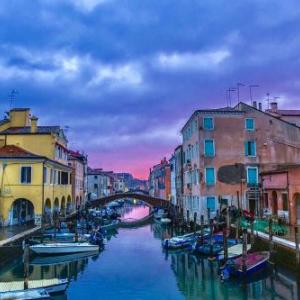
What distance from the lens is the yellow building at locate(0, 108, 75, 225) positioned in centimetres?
3725

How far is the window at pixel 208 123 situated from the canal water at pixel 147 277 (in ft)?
42.8

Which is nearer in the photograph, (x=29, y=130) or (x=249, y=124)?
(x=249, y=124)

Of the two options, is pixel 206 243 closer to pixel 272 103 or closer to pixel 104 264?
pixel 104 264

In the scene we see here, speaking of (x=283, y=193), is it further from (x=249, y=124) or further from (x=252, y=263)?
(x=252, y=263)

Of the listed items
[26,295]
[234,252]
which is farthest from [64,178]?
[26,295]

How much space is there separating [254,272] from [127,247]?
1624 cm

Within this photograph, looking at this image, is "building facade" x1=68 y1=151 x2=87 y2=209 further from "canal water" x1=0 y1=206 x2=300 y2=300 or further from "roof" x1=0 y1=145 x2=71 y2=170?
"canal water" x1=0 y1=206 x2=300 y2=300

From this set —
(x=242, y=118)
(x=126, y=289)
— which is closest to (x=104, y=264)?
(x=126, y=289)

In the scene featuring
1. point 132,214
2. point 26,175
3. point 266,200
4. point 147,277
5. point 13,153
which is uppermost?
point 13,153

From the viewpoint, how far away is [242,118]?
1624 inches

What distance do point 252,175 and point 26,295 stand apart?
2813cm

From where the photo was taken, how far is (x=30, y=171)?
37406 mm

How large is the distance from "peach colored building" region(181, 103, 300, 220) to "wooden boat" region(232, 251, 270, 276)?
651 inches

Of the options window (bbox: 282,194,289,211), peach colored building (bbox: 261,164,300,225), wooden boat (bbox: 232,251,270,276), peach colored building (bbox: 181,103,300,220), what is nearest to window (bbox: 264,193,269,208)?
peach colored building (bbox: 261,164,300,225)
